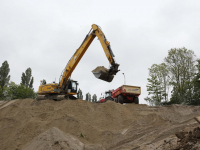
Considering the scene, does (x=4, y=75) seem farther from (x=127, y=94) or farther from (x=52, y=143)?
(x=52, y=143)

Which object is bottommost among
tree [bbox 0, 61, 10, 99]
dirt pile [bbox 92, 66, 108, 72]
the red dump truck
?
the red dump truck

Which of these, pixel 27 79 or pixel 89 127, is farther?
pixel 27 79

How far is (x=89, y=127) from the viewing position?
9633 millimetres

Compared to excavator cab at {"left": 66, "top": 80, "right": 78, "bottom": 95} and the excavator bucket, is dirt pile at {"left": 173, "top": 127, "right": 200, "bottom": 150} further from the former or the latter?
excavator cab at {"left": 66, "top": 80, "right": 78, "bottom": 95}

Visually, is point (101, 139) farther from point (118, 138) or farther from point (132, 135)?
point (132, 135)

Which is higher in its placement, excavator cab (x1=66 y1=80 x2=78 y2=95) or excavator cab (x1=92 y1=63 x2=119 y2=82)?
excavator cab (x1=92 y1=63 x2=119 y2=82)

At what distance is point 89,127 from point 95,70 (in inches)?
172

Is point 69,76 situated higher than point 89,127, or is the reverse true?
point 69,76

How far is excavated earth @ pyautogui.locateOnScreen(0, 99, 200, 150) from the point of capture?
23.0 feet

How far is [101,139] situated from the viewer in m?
8.76

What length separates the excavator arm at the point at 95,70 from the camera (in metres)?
11.6

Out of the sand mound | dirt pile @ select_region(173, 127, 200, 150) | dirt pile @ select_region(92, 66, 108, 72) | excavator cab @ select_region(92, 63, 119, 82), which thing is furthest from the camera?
dirt pile @ select_region(92, 66, 108, 72)

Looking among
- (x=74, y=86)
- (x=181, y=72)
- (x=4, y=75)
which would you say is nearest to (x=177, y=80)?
(x=181, y=72)

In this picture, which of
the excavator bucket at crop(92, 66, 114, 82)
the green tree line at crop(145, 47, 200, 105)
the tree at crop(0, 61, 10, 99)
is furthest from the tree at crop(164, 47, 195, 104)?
the tree at crop(0, 61, 10, 99)
